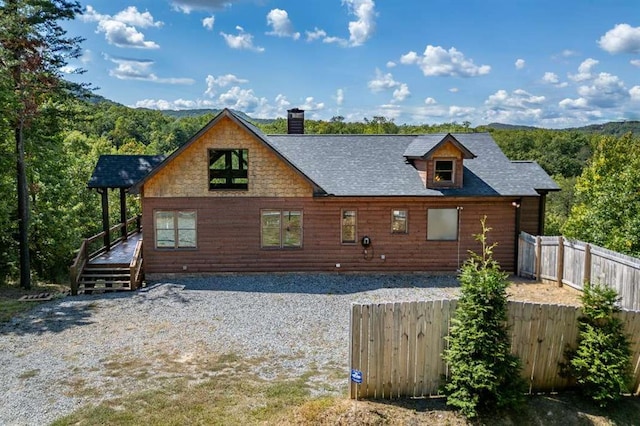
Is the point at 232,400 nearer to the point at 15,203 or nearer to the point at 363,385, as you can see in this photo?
the point at 363,385

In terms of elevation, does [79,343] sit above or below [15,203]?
below

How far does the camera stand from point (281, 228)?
16281 mm

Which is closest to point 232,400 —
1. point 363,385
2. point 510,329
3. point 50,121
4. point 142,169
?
point 363,385

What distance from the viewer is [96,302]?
13445mm

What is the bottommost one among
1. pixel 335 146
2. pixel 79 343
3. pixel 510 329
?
pixel 79 343

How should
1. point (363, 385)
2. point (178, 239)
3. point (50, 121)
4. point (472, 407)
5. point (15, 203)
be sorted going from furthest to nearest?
point (15, 203), point (50, 121), point (178, 239), point (363, 385), point (472, 407)

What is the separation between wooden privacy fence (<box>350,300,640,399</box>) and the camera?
22.6 feet

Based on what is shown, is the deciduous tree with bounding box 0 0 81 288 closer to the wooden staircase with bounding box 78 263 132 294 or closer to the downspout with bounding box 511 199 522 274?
the wooden staircase with bounding box 78 263 132 294

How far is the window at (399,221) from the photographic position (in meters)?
16.5

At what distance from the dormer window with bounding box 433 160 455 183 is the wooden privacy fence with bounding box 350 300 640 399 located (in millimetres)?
9972

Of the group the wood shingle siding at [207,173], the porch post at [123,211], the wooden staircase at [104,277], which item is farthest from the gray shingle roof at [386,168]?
the wooden staircase at [104,277]

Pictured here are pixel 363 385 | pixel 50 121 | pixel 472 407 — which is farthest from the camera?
pixel 50 121

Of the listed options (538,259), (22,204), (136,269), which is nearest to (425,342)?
(538,259)

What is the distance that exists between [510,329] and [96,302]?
11.5 metres
